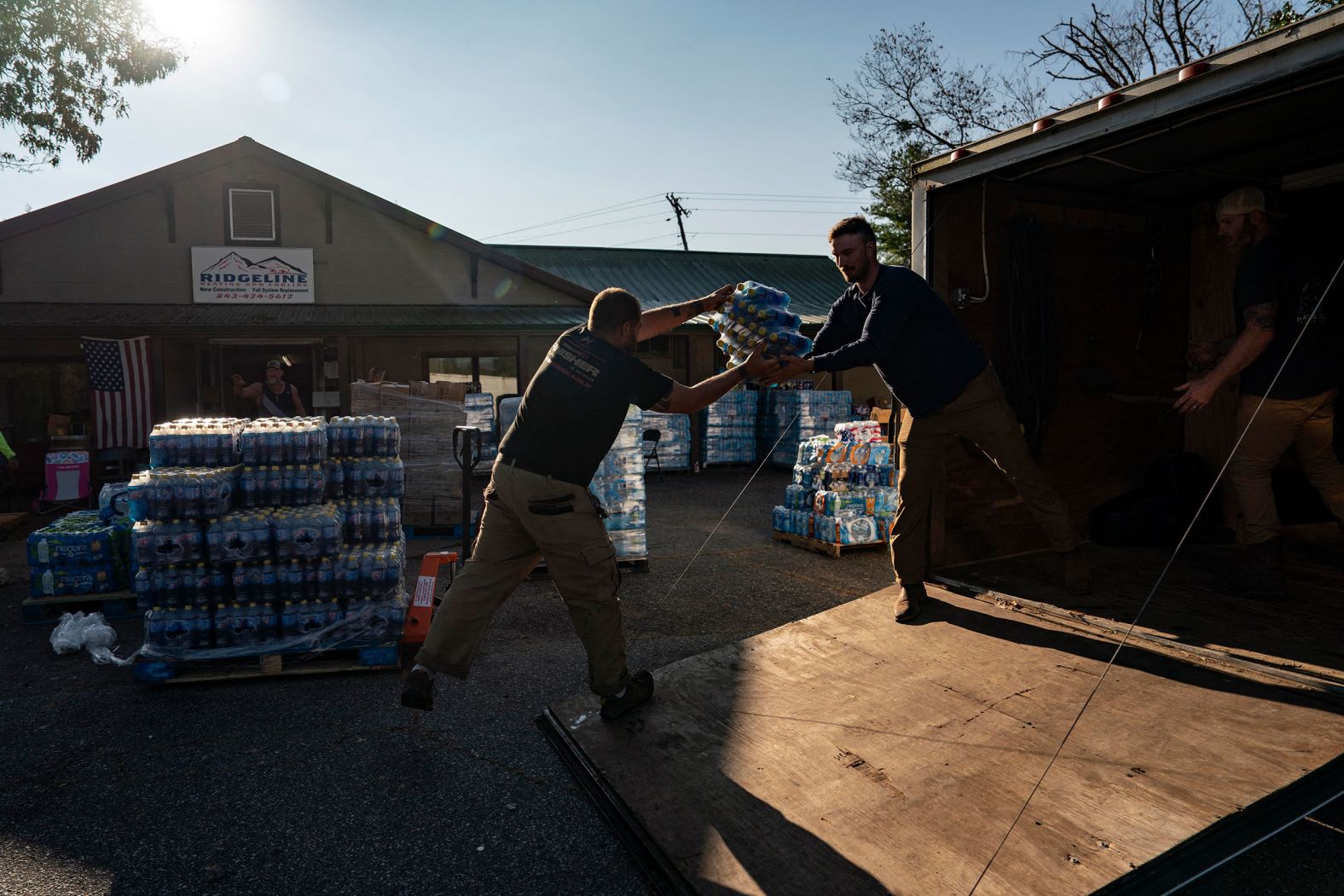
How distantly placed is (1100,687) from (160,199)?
17.0 metres

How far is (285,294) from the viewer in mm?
15578

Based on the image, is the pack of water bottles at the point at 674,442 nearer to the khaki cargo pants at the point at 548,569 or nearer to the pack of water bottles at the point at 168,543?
the pack of water bottles at the point at 168,543

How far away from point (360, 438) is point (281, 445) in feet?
2.17

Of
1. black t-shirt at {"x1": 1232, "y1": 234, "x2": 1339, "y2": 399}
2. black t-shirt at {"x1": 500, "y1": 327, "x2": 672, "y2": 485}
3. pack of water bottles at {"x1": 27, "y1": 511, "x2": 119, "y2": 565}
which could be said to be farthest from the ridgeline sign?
black t-shirt at {"x1": 1232, "y1": 234, "x2": 1339, "y2": 399}

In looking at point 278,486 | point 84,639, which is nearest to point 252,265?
point 84,639

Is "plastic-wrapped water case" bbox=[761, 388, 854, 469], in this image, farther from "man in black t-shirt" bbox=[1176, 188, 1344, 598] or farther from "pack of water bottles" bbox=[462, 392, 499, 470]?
"man in black t-shirt" bbox=[1176, 188, 1344, 598]

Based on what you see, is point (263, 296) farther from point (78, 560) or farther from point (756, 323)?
point (756, 323)

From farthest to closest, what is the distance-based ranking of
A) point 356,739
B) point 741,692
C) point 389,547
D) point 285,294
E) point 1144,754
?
point 285,294 → point 389,547 → point 356,739 → point 741,692 → point 1144,754

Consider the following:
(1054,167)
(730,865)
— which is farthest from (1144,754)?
(1054,167)

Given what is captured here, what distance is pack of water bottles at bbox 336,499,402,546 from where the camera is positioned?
5566mm

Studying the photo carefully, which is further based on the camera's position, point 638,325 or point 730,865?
point 638,325

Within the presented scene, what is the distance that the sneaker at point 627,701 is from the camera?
3.82 meters

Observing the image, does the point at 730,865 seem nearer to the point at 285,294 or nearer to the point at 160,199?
the point at 285,294

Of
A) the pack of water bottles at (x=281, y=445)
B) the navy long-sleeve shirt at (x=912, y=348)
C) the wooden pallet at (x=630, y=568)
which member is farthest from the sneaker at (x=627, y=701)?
the wooden pallet at (x=630, y=568)
